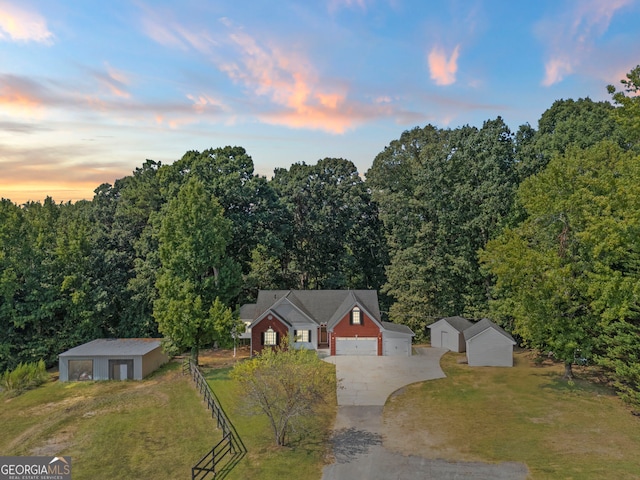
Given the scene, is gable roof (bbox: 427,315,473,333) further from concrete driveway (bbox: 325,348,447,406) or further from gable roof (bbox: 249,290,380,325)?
gable roof (bbox: 249,290,380,325)

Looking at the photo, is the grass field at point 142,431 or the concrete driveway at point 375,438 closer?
the concrete driveway at point 375,438

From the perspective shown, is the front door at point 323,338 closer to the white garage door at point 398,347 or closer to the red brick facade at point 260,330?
the red brick facade at point 260,330

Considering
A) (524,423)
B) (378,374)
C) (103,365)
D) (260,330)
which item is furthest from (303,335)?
(524,423)

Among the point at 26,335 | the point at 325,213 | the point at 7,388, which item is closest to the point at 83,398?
the point at 7,388

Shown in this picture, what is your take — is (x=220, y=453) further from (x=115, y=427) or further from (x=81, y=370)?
(x=81, y=370)

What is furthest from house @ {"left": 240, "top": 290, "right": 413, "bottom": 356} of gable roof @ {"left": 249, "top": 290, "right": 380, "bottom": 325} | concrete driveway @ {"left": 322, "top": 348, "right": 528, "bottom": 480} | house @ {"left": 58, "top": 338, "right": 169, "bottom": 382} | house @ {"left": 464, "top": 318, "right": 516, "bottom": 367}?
house @ {"left": 58, "top": 338, "right": 169, "bottom": 382}

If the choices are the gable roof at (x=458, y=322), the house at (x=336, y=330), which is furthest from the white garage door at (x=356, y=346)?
the gable roof at (x=458, y=322)

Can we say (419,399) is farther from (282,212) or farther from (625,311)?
(282,212)
